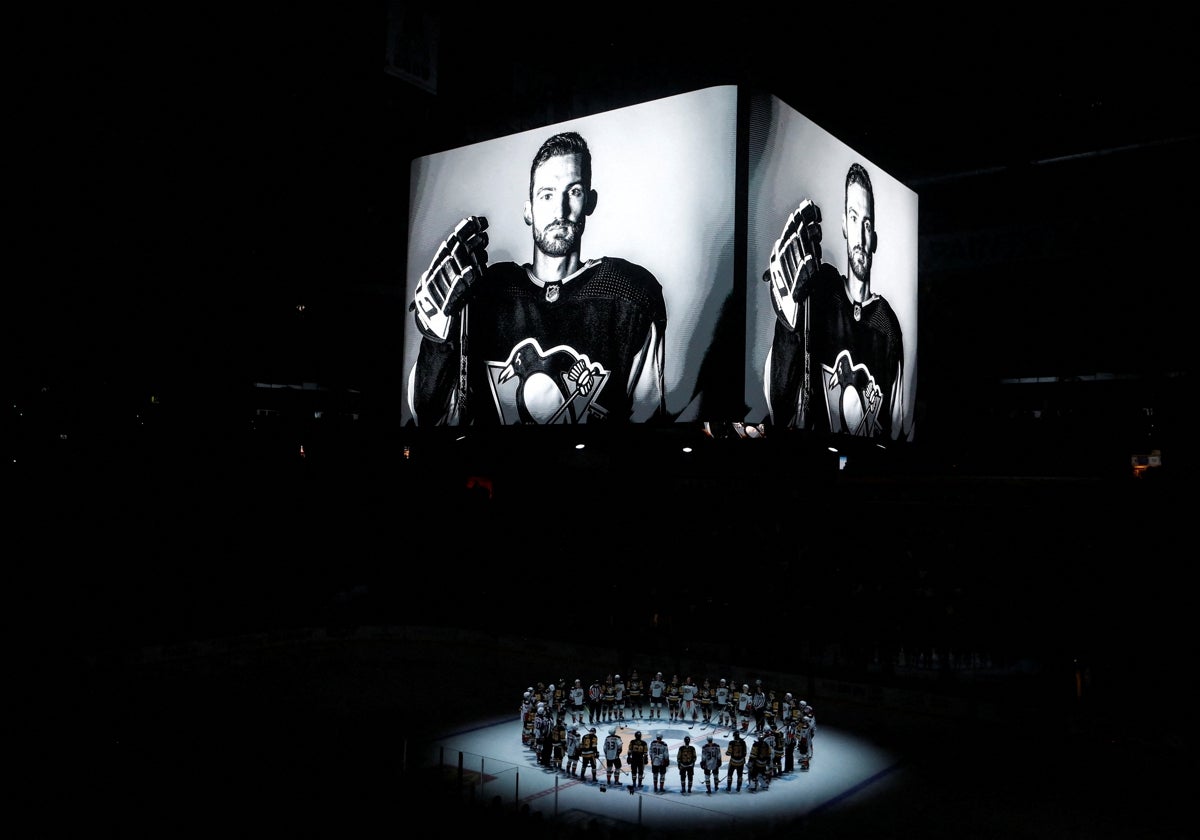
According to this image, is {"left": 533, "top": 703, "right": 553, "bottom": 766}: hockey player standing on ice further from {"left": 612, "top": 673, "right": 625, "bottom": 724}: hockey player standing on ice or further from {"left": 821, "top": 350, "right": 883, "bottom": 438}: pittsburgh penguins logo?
{"left": 821, "top": 350, "right": 883, "bottom": 438}: pittsburgh penguins logo

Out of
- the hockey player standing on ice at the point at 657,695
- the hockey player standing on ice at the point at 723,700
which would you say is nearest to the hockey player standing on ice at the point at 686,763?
the hockey player standing on ice at the point at 723,700

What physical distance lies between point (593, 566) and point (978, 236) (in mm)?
11866

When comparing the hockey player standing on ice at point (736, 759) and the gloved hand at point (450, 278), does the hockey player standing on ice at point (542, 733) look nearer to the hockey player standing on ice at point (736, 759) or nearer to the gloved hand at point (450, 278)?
the hockey player standing on ice at point (736, 759)

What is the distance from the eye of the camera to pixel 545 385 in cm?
1201

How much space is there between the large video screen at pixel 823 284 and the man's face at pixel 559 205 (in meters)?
2.44

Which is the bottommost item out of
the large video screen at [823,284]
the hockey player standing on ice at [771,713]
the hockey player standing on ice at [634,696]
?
the hockey player standing on ice at [634,696]

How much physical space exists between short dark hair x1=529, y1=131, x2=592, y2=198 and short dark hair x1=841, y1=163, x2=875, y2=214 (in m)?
3.51

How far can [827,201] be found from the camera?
38.7 ft

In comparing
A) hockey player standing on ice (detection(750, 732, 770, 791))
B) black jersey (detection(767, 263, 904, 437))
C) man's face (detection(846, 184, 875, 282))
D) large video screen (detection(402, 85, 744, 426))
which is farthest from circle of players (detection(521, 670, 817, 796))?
man's face (detection(846, 184, 875, 282))

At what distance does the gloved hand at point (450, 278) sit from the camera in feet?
42.4

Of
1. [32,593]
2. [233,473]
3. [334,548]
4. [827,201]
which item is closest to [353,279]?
[233,473]

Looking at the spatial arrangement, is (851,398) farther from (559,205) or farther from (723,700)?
(723,700)

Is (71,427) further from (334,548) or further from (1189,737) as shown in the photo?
(1189,737)

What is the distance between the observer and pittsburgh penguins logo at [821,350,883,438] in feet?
39.2
